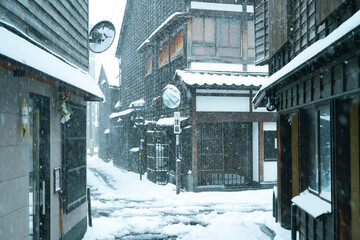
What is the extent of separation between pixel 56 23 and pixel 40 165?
9.01ft

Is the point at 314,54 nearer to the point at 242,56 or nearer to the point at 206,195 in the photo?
the point at 206,195

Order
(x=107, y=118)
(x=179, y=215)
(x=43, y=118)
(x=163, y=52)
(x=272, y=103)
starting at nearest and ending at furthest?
1. (x=43, y=118)
2. (x=272, y=103)
3. (x=179, y=215)
4. (x=163, y=52)
5. (x=107, y=118)

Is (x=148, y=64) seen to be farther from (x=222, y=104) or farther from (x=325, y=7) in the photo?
(x=325, y=7)

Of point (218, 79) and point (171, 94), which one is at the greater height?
point (218, 79)

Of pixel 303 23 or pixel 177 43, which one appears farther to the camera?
pixel 177 43

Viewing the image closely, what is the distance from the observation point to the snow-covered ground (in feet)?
30.1

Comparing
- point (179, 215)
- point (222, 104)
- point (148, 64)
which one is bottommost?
point (179, 215)

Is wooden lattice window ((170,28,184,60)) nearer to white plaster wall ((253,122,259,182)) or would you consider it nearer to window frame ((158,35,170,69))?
window frame ((158,35,170,69))

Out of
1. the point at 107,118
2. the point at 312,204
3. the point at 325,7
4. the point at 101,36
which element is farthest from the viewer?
the point at 107,118

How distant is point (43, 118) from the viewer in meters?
6.79

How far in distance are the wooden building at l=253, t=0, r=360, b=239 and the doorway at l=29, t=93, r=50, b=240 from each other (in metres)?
4.36

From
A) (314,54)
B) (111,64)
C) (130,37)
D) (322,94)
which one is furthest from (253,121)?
(111,64)

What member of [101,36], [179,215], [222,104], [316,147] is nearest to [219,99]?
[222,104]

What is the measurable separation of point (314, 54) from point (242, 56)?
1134cm
